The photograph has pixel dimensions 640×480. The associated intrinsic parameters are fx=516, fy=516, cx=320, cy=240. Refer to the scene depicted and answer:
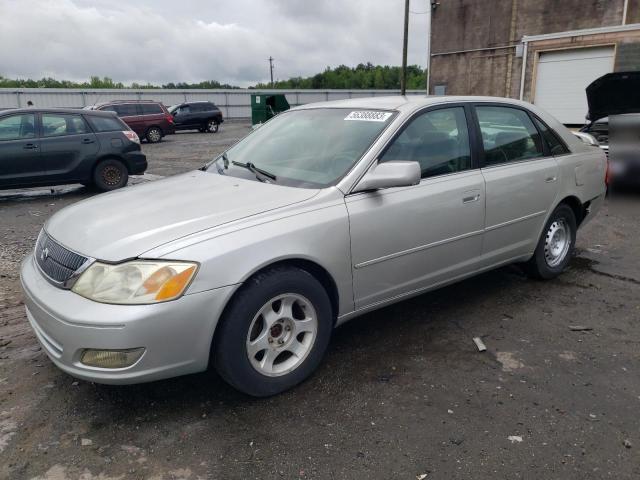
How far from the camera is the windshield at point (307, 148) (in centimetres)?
329

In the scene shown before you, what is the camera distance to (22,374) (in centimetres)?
319

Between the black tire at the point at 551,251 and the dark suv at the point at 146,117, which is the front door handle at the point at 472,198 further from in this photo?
the dark suv at the point at 146,117

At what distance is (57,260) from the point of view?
276 centimetres

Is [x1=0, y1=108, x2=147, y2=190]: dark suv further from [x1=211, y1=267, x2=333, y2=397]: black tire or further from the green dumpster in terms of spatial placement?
the green dumpster

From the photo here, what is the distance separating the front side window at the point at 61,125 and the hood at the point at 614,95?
8.47 metres

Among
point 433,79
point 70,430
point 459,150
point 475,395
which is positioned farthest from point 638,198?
point 433,79

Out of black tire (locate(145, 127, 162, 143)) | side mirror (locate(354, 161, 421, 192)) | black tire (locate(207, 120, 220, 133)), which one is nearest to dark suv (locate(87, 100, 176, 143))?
black tire (locate(145, 127, 162, 143))

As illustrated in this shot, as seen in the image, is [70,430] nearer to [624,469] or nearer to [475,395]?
[475,395]

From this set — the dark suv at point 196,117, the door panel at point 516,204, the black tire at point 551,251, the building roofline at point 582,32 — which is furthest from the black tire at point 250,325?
the dark suv at point 196,117

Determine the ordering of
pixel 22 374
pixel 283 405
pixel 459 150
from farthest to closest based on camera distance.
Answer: pixel 459 150 < pixel 22 374 < pixel 283 405

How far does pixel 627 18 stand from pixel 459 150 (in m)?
20.5

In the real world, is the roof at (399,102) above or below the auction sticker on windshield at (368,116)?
above

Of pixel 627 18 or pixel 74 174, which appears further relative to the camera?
pixel 627 18

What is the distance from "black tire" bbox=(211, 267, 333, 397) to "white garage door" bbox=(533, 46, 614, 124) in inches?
781
